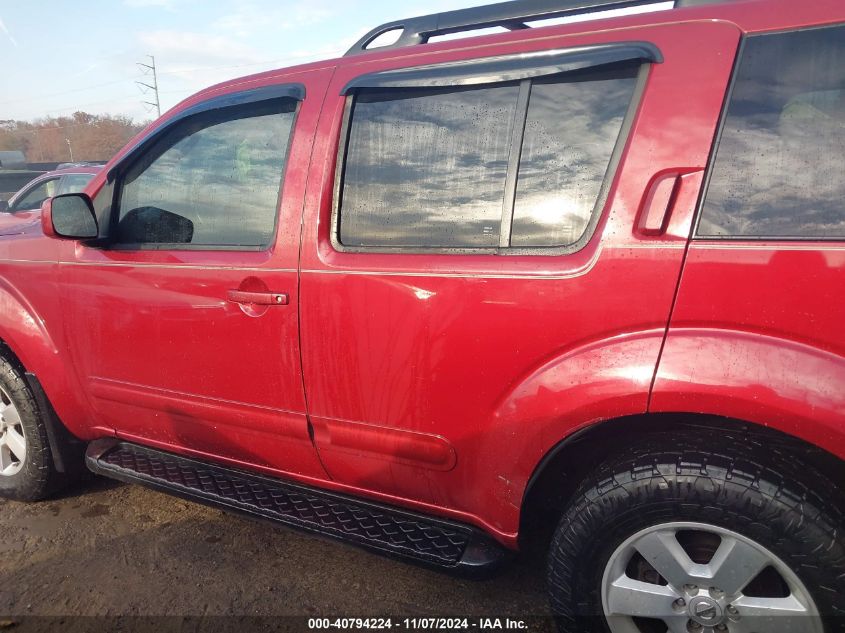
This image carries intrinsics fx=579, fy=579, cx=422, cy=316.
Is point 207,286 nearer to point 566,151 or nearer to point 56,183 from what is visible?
point 566,151

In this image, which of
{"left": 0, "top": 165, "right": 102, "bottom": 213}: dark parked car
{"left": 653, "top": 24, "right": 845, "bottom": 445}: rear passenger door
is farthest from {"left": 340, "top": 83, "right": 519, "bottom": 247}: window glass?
{"left": 0, "top": 165, "right": 102, "bottom": 213}: dark parked car

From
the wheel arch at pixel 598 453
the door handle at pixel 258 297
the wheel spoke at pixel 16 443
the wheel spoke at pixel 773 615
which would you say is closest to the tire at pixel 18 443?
the wheel spoke at pixel 16 443

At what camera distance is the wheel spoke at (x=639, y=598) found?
5.43ft

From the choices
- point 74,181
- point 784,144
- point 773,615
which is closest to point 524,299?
point 784,144

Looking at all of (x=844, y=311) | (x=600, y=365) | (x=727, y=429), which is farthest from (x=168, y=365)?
(x=844, y=311)

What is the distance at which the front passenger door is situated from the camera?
2150mm

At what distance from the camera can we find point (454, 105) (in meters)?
1.90

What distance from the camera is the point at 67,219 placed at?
8.00 ft

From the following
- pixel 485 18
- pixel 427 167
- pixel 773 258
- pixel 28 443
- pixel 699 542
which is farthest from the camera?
pixel 28 443

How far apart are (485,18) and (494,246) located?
0.88m

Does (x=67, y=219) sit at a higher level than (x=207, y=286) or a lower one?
higher

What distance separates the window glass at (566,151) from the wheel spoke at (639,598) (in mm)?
1014

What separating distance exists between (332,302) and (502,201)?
0.67 metres

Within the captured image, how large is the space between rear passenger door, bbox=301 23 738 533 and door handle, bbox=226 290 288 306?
11cm
